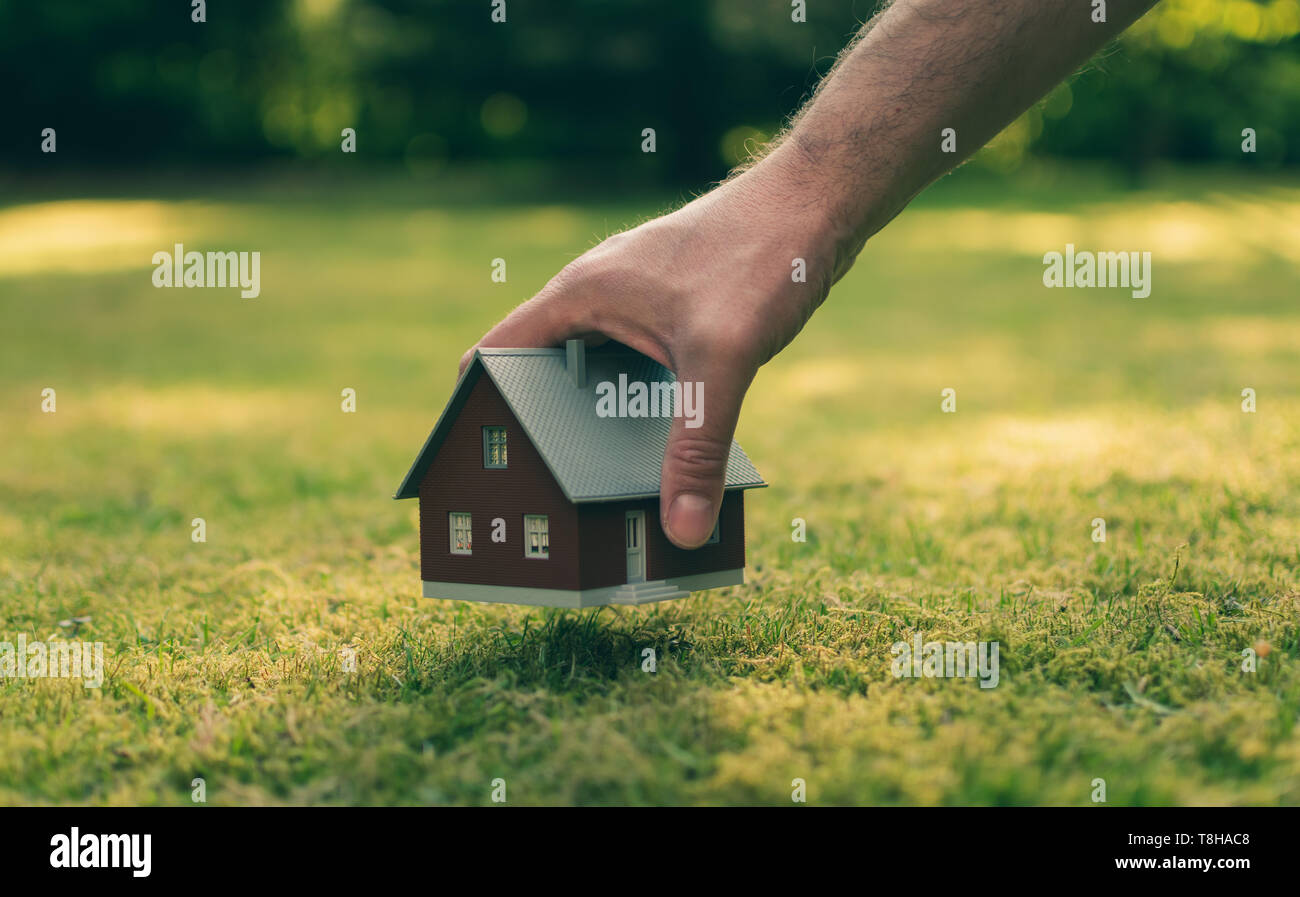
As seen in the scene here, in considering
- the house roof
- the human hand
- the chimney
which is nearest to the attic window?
the house roof

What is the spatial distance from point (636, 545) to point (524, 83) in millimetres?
30108

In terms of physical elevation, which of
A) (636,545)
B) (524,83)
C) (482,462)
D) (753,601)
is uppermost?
(524,83)

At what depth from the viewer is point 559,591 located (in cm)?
299

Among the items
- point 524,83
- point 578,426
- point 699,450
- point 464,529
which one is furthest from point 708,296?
point 524,83

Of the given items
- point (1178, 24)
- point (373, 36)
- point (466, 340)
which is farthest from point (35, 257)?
point (1178, 24)

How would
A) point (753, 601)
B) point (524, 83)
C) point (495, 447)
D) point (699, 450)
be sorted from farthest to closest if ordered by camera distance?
point (524, 83), point (753, 601), point (495, 447), point (699, 450)

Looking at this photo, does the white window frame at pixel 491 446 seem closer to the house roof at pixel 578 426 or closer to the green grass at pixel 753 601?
the house roof at pixel 578 426

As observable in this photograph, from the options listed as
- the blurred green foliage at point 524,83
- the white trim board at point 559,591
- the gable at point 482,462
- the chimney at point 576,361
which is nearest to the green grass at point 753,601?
the white trim board at point 559,591

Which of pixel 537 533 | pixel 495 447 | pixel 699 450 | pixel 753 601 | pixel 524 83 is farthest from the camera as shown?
pixel 524 83

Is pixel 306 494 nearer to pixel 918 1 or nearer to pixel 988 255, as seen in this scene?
pixel 918 1

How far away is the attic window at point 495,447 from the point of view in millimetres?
3172

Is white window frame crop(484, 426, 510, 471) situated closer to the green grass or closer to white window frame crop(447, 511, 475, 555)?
white window frame crop(447, 511, 475, 555)

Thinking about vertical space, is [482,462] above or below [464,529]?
above

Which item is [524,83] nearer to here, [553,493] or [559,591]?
[553,493]
